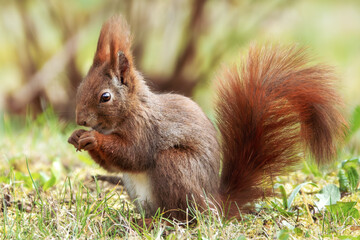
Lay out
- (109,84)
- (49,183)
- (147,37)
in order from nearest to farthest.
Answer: (109,84) → (49,183) → (147,37)

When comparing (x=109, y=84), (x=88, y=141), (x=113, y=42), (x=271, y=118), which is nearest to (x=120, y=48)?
(x=113, y=42)

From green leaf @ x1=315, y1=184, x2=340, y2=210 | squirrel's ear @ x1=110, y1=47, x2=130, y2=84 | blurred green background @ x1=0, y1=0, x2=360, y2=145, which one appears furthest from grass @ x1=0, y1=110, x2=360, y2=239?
blurred green background @ x1=0, y1=0, x2=360, y2=145

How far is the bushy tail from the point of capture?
2068mm

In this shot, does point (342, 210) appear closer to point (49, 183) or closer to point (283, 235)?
point (283, 235)

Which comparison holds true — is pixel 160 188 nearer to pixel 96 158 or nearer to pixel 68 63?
pixel 96 158

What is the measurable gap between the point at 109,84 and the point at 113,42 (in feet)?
0.57

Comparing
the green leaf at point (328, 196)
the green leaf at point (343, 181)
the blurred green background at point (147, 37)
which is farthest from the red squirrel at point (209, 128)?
the blurred green background at point (147, 37)

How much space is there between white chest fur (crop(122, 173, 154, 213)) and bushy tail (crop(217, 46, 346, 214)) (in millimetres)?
325

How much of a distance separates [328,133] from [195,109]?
562mm

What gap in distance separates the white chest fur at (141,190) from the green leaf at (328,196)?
69cm

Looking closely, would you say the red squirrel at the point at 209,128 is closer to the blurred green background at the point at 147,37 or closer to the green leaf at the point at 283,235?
the green leaf at the point at 283,235

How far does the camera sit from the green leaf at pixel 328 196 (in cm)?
211

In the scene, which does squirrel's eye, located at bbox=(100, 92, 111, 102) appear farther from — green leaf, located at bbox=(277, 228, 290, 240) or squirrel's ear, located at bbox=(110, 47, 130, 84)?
green leaf, located at bbox=(277, 228, 290, 240)

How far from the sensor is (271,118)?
2139 mm
